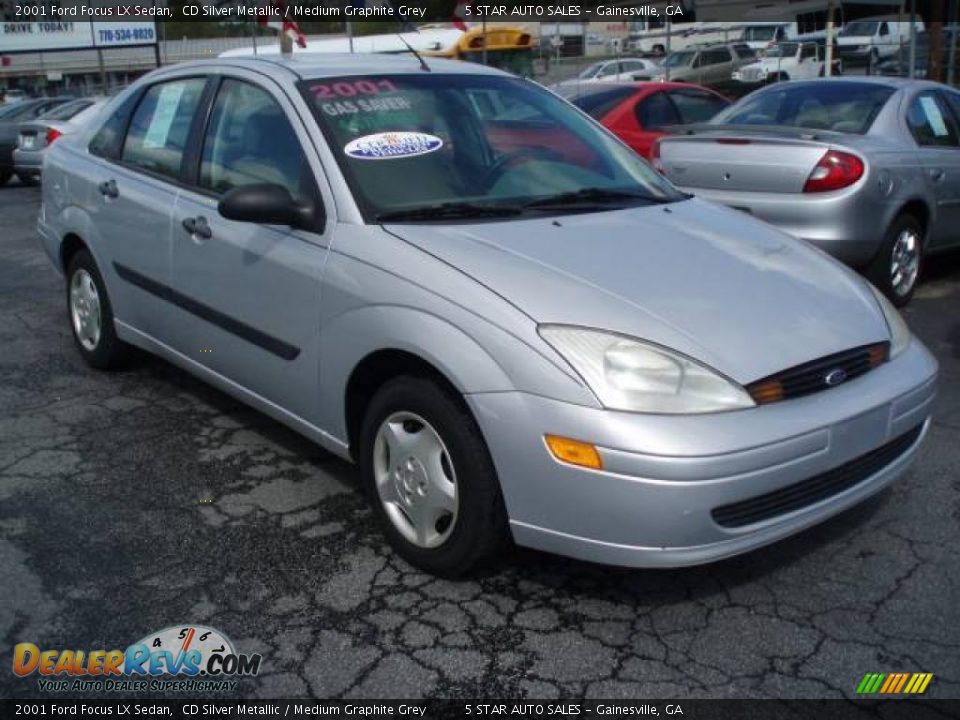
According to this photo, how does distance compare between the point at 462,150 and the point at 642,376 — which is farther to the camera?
the point at 462,150

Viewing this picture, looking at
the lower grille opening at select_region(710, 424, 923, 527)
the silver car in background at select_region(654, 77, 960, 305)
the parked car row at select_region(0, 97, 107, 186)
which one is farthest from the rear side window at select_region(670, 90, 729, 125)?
the lower grille opening at select_region(710, 424, 923, 527)

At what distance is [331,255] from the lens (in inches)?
135

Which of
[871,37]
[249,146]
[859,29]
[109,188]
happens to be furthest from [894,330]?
[859,29]

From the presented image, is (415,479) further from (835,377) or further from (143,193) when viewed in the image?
(143,193)

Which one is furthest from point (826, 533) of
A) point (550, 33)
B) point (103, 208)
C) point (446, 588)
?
point (550, 33)

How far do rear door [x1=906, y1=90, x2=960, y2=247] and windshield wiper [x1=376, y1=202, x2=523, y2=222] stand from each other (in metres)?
4.23

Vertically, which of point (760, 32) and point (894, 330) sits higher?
point (760, 32)

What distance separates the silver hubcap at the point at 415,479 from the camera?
3.10 metres

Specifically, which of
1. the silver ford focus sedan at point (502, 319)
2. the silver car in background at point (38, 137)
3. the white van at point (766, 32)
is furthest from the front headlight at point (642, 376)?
the white van at point (766, 32)

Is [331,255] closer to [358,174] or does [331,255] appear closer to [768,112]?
[358,174]

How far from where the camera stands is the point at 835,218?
6.07 meters

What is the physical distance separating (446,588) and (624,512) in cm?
75

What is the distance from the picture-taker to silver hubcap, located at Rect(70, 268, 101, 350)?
5.17 metres

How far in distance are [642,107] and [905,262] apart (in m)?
3.61
